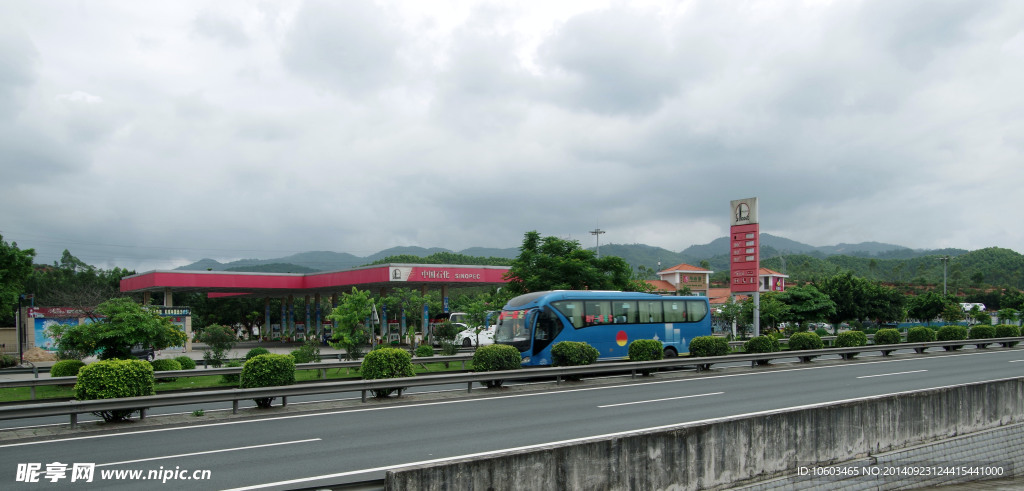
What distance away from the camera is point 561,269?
33.2m

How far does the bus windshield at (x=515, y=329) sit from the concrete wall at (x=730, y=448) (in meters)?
14.4

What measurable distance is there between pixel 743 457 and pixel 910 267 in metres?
209

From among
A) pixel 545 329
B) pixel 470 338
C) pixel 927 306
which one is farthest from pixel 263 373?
pixel 927 306

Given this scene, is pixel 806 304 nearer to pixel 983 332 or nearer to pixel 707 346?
pixel 983 332

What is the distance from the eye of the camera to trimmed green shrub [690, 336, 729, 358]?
2519 centimetres

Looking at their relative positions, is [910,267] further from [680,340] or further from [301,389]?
[301,389]

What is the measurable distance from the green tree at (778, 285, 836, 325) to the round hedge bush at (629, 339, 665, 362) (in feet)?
99.5

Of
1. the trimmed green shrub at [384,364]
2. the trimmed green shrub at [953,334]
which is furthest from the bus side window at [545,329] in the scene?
the trimmed green shrub at [953,334]

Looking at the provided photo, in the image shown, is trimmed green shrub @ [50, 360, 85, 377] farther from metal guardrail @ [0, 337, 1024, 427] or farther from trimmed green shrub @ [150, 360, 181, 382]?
metal guardrail @ [0, 337, 1024, 427]

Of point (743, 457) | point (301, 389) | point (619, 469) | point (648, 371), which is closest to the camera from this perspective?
point (619, 469)

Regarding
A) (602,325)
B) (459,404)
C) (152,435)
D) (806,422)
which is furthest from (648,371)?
(152,435)

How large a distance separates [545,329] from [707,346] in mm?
6406

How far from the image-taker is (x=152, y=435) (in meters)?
12.3

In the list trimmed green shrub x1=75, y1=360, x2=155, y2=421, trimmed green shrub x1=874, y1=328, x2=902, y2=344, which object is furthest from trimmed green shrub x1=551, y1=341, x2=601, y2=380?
trimmed green shrub x1=874, y1=328, x2=902, y2=344
